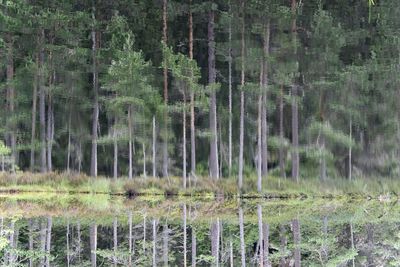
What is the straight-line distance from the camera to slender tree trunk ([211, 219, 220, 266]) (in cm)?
1321

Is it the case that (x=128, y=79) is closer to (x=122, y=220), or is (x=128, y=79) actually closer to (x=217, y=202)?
(x=217, y=202)

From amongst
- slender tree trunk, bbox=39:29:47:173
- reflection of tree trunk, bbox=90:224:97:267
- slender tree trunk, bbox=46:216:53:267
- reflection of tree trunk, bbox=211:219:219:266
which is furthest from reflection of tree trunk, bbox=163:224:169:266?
slender tree trunk, bbox=39:29:47:173

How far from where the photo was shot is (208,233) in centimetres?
1461

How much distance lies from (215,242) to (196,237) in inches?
22.9

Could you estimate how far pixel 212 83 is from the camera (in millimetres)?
23938

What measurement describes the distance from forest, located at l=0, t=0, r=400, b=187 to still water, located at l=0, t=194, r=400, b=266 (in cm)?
763

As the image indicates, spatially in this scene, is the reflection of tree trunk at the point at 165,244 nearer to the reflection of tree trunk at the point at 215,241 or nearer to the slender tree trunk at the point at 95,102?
the reflection of tree trunk at the point at 215,241

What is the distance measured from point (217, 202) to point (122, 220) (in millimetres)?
5359

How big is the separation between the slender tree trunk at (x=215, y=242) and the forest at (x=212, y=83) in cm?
874

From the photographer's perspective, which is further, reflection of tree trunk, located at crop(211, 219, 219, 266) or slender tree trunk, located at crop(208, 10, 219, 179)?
slender tree trunk, located at crop(208, 10, 219, 179)

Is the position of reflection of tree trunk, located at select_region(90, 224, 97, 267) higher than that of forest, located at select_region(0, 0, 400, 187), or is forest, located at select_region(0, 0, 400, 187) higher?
forest, located at select_region(0, 0, 400, 187)

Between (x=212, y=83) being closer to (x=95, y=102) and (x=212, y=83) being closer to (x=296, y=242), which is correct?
(x=95, y=102)

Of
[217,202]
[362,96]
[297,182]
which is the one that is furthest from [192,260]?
[362,96]

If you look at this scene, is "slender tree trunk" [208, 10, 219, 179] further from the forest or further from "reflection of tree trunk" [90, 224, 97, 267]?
"reflection of tree trunk" [90, 224, 97, 267]
